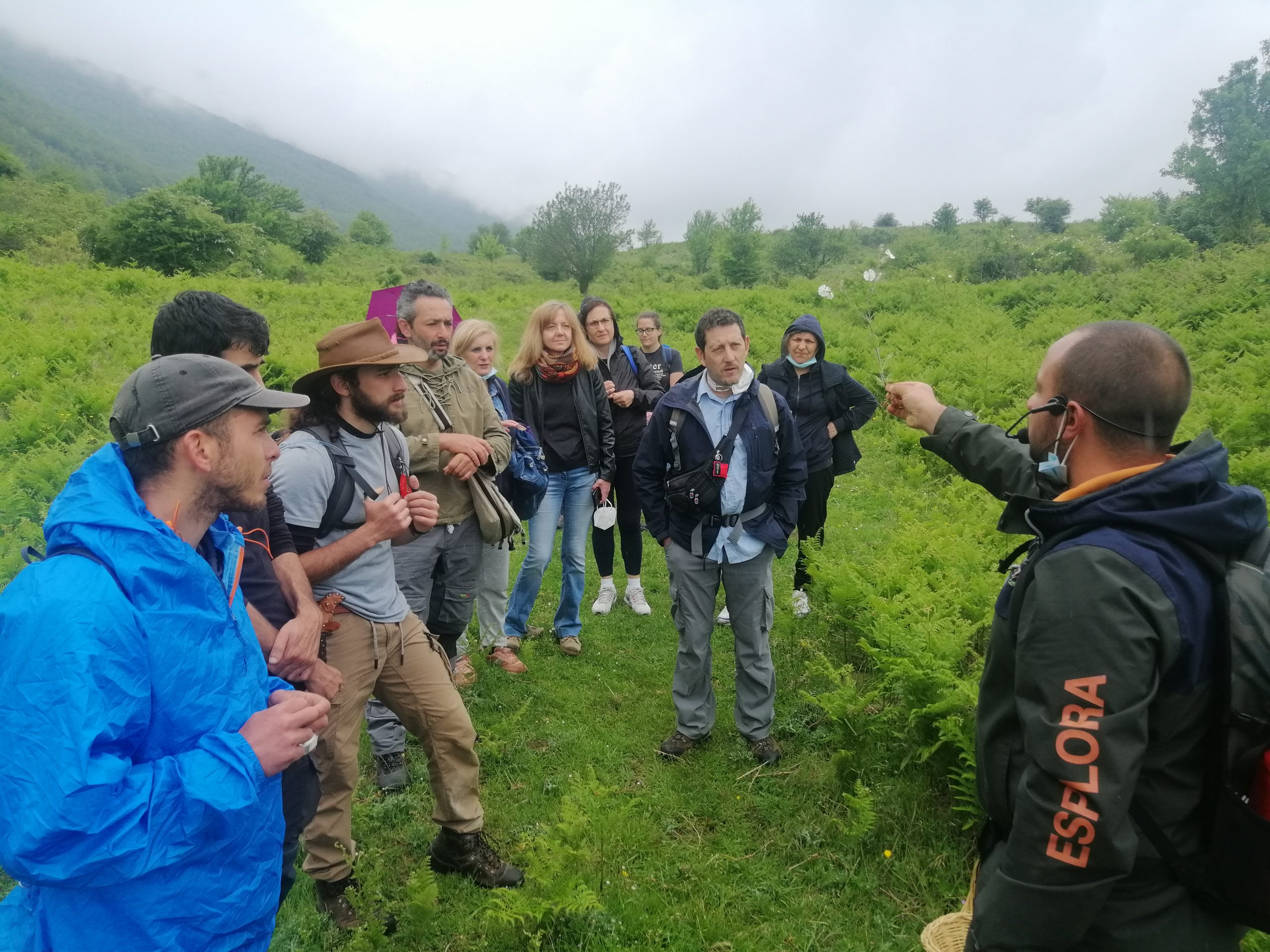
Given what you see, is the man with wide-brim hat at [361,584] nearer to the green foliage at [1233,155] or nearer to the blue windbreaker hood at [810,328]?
the blue windbreaker hood at [810,328]

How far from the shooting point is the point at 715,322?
4129 mm

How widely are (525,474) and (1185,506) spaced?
3.70 m

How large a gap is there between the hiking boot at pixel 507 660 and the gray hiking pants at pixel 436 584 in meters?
0.84

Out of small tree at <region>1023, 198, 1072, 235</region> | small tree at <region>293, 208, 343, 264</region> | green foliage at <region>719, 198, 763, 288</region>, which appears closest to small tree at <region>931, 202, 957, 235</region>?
small tree at <region>1023, 198, 1072, 235</region>

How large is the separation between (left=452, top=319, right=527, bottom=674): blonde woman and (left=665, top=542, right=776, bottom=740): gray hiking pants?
1.44m

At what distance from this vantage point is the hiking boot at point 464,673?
4949 mm

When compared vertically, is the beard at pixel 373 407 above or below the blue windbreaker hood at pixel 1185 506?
below

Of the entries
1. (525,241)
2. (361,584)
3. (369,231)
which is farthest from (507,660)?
(369,231)

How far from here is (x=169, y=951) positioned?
165 centimetres

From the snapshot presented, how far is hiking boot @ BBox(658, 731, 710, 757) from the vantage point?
436 cm

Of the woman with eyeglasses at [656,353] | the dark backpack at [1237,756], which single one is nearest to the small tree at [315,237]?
the woman with eyeglasses at [656,353]

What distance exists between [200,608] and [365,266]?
42.3 m

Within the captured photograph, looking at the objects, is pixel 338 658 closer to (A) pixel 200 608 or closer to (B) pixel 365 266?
(A) pixel 200 608

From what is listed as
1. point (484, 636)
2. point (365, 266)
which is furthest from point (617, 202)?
point (484, 636)
